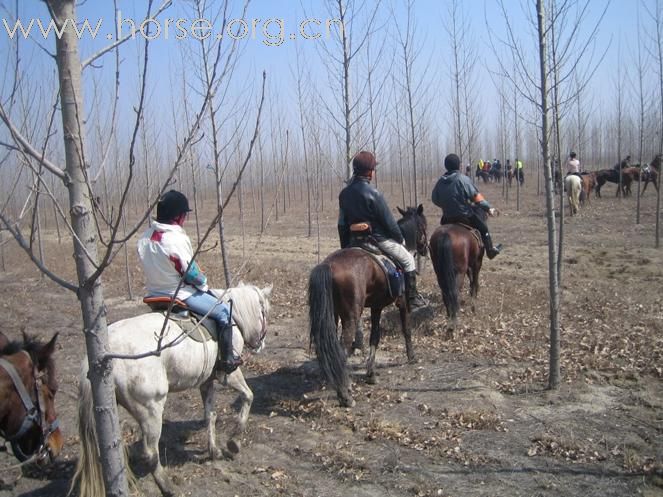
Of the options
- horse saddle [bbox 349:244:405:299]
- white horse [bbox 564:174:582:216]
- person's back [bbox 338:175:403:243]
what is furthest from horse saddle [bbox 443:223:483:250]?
white horse [bbox 564:174:582:216]

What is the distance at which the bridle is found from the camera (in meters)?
3.16

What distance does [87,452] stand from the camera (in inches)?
129

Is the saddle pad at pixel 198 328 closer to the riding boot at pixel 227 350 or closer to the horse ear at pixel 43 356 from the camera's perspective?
the riding boot at pixel 227 350

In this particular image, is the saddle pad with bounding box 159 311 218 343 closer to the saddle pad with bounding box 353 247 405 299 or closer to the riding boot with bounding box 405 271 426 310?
the saddle pad with bounding box 353 247 405 299

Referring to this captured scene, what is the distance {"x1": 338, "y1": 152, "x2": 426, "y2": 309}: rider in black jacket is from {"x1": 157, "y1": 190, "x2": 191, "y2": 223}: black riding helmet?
220 cm

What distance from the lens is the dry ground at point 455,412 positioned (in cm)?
383

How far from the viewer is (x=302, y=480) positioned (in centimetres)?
391

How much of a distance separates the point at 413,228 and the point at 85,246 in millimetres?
5517

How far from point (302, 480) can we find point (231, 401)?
5.86ft

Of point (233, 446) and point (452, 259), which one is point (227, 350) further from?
point (452, 259)

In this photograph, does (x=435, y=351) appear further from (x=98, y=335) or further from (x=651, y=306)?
(x=98, y=335)

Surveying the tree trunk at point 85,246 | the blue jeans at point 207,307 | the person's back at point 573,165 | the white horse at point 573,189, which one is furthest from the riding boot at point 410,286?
the person's back at point 573,165

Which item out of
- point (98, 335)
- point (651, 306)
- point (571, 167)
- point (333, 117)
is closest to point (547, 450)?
point (98, 335)

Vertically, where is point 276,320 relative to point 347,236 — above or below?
below
